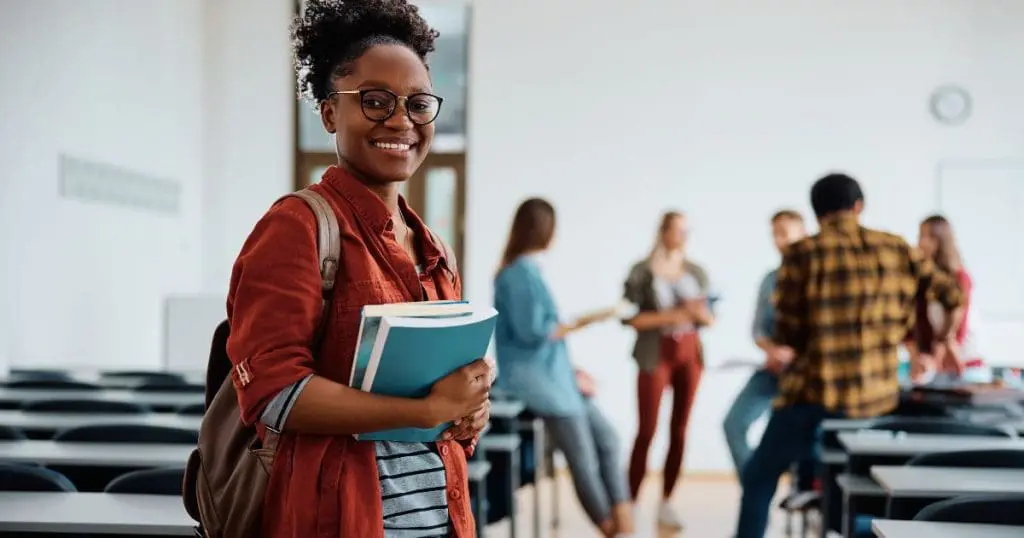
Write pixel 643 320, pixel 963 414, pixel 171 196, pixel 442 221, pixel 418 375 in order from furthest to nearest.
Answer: pixel 442 221, pixel 171 196, pixel 643 320, pixel 963 414, pixel 418 375

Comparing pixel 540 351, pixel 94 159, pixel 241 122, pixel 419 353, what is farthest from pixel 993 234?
pixel 419 353

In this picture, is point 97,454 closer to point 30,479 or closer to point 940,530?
point 30,479

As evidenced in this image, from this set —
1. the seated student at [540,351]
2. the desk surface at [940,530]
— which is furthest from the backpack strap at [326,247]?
the seated student at [540,351]

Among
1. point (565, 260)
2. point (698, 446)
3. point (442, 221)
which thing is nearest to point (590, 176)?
point (565, 260)

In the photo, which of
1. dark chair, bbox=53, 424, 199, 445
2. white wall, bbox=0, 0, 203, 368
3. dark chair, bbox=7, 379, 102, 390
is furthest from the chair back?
white wall, bbox=0, 0, 203, 368

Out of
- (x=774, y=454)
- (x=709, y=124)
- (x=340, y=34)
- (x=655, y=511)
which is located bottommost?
(x=655, y=511)

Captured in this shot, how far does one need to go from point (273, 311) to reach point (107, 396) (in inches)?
145

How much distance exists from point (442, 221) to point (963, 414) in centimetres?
452

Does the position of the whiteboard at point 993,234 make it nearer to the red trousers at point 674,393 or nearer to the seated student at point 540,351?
the red trousers at point 674,393

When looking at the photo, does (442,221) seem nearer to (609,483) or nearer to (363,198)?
(609,483)

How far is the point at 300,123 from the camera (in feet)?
27.1

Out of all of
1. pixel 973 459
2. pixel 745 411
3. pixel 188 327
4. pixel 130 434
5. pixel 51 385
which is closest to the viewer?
pixel 973 459

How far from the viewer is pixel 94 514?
2264 millimetres

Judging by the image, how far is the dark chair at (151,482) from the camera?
2.54 metres
